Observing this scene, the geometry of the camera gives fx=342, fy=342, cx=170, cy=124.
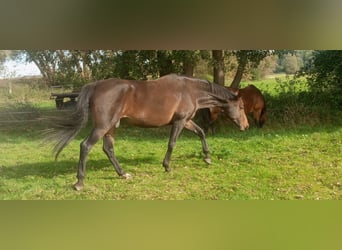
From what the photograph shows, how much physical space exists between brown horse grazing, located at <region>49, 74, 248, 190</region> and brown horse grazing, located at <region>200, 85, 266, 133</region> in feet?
0.30

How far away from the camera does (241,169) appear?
2902 millimetres

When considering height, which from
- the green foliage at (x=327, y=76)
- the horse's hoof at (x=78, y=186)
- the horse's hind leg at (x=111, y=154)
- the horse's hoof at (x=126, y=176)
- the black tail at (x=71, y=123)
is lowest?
the horse's hoof at (x=78, y=186)

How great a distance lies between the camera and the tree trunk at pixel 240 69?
2.95 meters

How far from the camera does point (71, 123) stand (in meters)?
2.67

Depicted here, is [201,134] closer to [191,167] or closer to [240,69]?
[191,167]

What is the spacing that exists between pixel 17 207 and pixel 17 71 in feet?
4.46

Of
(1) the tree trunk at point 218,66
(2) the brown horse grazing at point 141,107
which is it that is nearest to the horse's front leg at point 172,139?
(2) the brown horse grazing at point 141,107

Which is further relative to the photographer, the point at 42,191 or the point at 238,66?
the point at 238,66

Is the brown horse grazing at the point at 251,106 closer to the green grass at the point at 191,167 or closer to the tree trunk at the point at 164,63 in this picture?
the green grass at the point at 191,167
